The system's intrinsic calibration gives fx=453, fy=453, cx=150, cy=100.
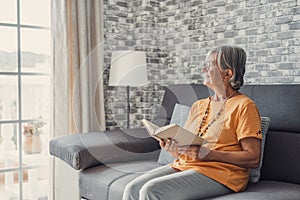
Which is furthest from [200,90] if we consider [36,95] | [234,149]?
[36,95]

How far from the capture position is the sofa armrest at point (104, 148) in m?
3.03

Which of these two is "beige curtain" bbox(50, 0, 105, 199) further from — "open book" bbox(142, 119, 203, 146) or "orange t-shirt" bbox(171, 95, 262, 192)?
"open book" bbox(142, 119, 203, 146)

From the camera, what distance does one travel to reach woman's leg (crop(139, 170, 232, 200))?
2.29m

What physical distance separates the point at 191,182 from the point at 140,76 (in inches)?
66.2

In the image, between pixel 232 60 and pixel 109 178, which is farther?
pixel 109 178

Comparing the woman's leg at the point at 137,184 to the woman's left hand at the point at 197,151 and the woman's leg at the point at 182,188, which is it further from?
the woman's left hand at the point at 197,151

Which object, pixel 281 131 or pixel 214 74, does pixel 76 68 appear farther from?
pixel 281 131

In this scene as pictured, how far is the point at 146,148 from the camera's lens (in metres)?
3.37

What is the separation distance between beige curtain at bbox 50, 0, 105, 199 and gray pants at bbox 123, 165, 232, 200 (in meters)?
1.54

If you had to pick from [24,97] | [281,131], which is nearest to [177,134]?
[281,131]

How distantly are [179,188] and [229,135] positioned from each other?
43 centimetres

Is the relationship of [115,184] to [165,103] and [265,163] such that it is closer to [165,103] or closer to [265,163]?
[265,163]

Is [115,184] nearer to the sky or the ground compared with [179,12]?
nearer to the ground

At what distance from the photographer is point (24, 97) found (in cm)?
384
